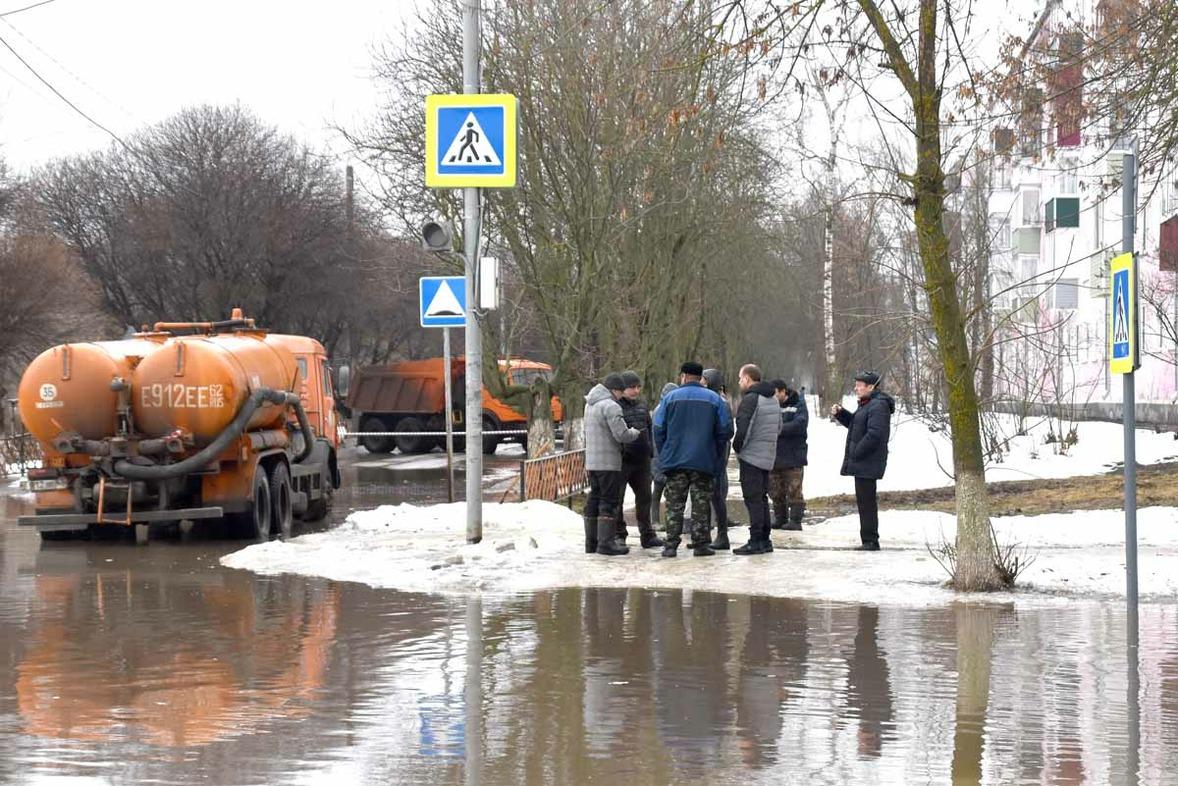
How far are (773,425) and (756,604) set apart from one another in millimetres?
3367

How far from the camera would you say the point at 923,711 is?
7.76m

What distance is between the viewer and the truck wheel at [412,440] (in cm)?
4272

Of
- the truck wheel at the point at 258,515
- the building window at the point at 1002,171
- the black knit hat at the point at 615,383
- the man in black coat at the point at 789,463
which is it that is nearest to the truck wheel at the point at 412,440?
the building window at the point at 1002,171

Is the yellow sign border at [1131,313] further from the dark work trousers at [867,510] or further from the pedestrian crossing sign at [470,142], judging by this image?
the pedestrian crossing sign at [470,142]

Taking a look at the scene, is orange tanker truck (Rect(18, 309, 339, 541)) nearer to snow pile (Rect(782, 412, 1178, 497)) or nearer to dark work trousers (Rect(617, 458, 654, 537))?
dark work trousers (Rect(617, 458, 654, 537))

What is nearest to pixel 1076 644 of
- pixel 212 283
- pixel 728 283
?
pixel 728 283

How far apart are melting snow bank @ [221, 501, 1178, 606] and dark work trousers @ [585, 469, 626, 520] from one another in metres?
0.42

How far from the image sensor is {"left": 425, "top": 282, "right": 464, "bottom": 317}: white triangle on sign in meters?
16.1

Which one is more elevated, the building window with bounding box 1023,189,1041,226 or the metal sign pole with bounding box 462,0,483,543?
the building window with bounding box 1023,189,1041,226

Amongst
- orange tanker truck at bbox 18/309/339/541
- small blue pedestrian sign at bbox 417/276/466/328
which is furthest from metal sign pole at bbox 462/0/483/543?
orange tanker truck at bbox 18/309/339/541

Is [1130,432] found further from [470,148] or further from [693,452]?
[470,148]

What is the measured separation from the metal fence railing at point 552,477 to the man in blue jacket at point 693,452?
605cm

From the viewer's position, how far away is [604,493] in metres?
14.3

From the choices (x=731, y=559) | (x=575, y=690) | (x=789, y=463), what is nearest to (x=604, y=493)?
(x=731, y=559)
